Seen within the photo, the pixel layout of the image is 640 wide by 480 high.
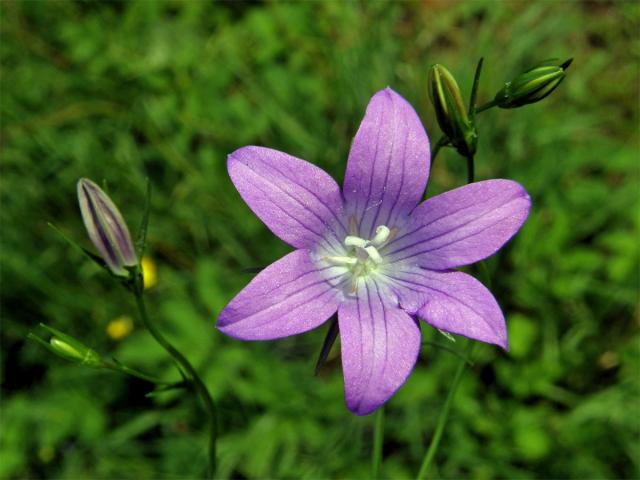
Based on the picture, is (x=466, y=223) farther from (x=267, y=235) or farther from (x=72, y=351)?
(x=267, y=235)

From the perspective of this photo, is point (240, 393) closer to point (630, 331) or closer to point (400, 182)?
point (400, 182)

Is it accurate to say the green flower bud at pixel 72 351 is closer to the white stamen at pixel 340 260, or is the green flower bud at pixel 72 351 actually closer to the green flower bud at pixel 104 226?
the green flower bud at pixel 104 226

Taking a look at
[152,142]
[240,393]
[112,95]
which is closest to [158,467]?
[240,393]

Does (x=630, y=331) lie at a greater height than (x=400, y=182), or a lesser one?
lesser

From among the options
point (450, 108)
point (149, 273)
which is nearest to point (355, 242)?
point (450, 108)

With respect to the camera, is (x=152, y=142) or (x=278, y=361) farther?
(x=152, y=142)

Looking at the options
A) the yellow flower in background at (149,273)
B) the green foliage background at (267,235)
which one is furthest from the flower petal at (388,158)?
the yellow flower in background at (149,273)
